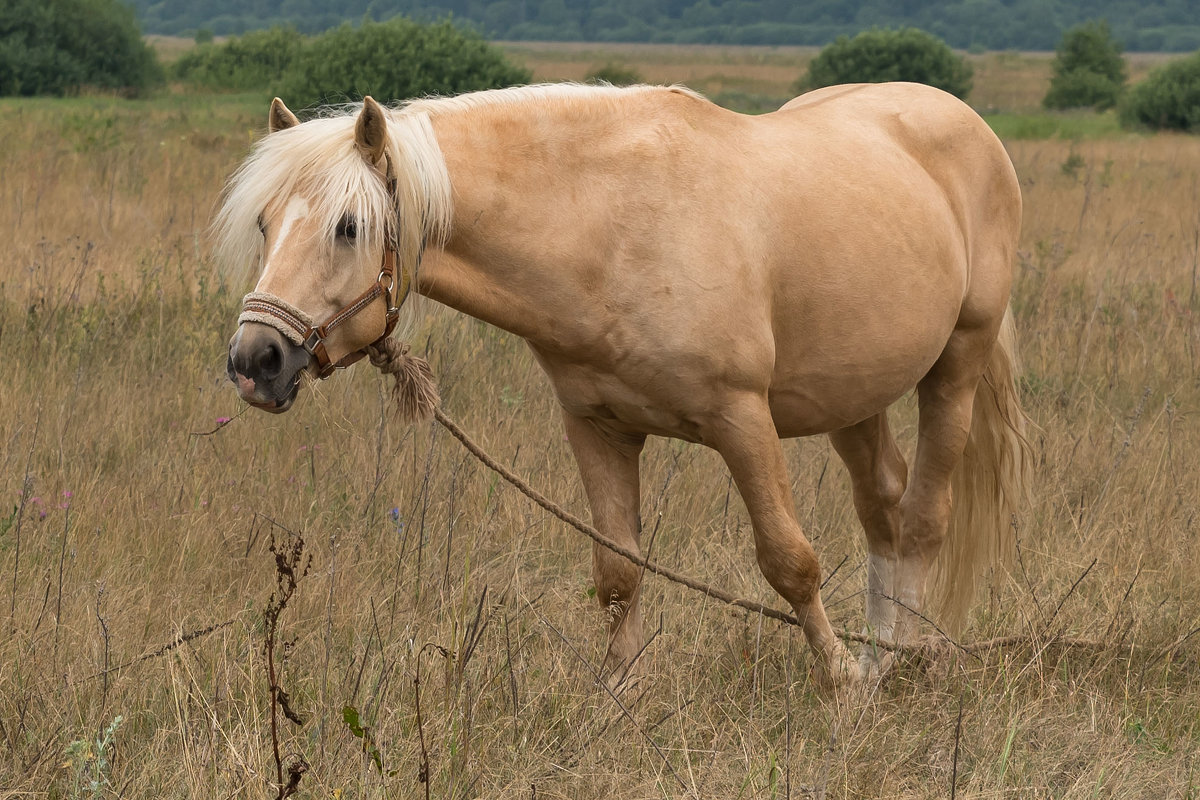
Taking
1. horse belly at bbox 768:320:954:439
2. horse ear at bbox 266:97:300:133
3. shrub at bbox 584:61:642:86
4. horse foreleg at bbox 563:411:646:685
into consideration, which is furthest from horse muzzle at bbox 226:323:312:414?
horse belly at bbox 768:320:954:439

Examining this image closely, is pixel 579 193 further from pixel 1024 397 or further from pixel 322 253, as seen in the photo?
pixel 1024 397

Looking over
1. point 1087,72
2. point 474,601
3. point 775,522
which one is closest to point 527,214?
point 775,522

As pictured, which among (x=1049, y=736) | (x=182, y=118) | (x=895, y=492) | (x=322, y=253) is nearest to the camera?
(x=322, y=253)

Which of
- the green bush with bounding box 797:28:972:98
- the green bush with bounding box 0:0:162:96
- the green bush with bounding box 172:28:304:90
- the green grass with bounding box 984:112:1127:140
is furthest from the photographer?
the green bush with bounding box 797:28:972:98

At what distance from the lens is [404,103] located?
283 cm

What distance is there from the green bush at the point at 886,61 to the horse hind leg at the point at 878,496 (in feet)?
148

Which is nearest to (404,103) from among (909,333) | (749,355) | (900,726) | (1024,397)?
(749,355)

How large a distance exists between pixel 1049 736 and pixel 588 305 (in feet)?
5.34

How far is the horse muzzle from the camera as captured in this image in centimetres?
240

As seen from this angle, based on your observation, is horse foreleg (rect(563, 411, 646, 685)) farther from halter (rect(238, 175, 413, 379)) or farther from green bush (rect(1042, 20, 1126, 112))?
green bush (rect(1042, 20, 1126, 112))

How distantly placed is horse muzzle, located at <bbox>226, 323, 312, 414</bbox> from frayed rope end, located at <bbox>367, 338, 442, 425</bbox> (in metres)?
0.39

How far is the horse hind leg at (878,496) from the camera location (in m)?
3.99

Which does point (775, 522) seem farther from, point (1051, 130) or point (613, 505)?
point (1051, 130)

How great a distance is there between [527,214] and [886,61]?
47855 mm
